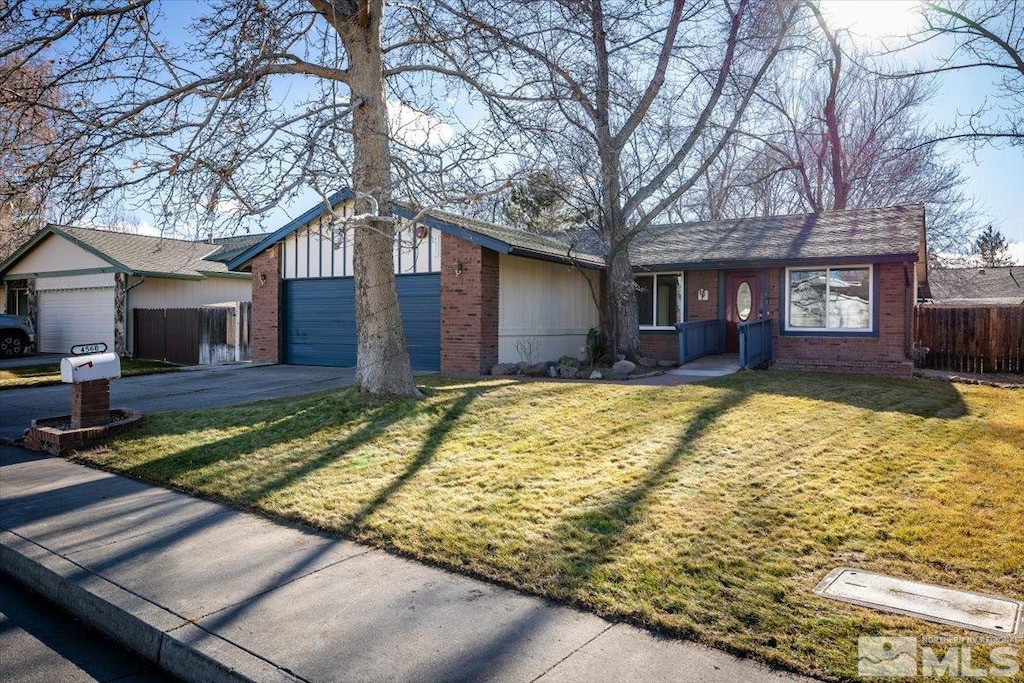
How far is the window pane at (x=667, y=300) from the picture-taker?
18.0 m

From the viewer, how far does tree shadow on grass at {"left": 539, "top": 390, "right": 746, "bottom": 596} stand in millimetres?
4137

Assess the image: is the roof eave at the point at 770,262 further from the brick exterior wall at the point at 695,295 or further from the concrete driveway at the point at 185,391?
the concrete driveway at the point at 185,391

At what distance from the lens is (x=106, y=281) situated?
2092cm

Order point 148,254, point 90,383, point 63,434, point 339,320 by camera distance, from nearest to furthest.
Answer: point 63,434 < point 90,383 < point 339,320 < point 148,254

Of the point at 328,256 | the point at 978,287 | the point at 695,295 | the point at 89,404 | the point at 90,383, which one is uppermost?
the point at 978,287

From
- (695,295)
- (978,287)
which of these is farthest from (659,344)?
(978,287)

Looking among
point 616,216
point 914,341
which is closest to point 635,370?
point 616,216

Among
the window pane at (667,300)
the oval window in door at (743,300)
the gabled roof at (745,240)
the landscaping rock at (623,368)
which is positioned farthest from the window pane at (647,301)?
the landscaping rock at (623,368)

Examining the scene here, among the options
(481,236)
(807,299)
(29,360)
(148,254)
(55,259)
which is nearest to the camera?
(481,236)

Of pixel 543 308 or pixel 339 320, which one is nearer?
pixel 543 308

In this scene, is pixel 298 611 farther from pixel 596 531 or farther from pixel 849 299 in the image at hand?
pixel 849 299

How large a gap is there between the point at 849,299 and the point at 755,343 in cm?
258

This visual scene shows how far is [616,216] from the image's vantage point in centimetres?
1474

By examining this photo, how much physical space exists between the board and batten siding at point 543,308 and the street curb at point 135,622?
10.4m
